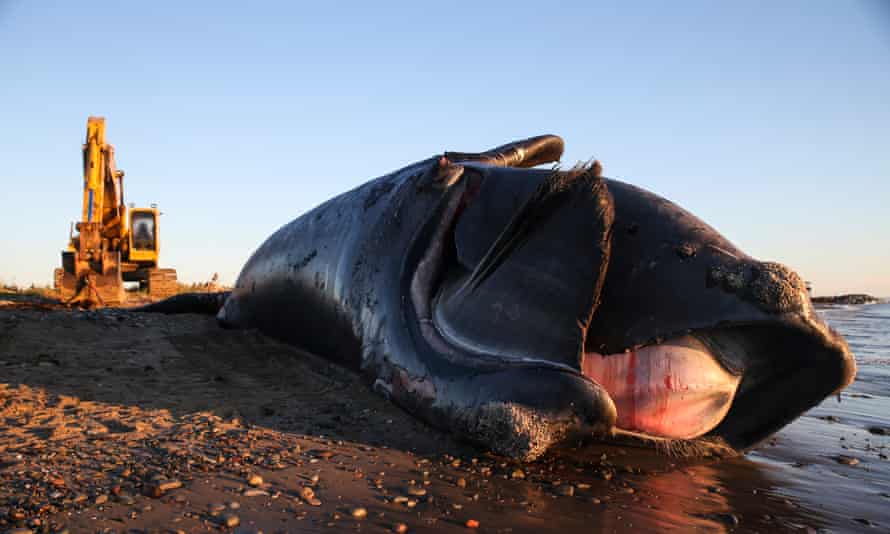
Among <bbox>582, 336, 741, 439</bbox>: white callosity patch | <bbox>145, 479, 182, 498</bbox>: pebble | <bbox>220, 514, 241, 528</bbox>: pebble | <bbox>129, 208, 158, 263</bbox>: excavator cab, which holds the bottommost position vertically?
<bbox>220, 514, 241, 528</bbox>: pebble

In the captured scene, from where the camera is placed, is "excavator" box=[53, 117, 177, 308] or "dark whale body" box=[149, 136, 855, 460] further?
"excavator" box=[53, 117, 177, 308]

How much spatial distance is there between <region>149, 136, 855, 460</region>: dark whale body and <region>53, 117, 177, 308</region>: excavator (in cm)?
971

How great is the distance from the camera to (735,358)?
291 cm

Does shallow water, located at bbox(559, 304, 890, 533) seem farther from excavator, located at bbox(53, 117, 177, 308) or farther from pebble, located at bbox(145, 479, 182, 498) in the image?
excavator, located at bbox(53, 117, 177, 308)

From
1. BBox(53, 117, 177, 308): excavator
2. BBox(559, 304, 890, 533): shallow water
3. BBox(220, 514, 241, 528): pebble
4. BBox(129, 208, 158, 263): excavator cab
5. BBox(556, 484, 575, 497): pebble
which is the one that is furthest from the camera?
BBox(129, 208, 158, 263): excavator cab

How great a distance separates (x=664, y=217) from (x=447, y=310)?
1.06 metres

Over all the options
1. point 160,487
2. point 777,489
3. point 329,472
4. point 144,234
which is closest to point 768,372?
point 777,489

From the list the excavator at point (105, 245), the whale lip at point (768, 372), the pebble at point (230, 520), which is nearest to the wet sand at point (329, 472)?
the pebble at point (230, 520)

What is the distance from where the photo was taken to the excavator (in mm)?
14039

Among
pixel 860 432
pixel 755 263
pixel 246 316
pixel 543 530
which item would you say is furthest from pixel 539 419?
pixel 246 316

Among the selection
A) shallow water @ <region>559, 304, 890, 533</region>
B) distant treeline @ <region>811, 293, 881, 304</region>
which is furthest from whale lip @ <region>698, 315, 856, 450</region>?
distant treeline @ <region>811, 293, 881, 304</region>

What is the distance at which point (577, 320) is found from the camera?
2793 millimetres

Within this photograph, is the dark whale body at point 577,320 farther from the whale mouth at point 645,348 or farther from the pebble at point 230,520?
the pebble at point 230,520

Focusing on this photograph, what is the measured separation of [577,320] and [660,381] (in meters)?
0.45
